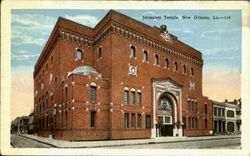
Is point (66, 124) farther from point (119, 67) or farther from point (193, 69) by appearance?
point (193, 69)

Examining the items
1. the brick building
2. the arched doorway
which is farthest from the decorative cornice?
the arched doorway

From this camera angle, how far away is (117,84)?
23172 mm

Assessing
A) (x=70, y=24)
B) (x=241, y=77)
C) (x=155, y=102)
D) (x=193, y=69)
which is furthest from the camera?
(x=193, y=69)

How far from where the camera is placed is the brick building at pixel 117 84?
2181 centimetres

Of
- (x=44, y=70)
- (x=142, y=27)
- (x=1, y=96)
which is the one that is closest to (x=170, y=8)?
(x=142, y=27)

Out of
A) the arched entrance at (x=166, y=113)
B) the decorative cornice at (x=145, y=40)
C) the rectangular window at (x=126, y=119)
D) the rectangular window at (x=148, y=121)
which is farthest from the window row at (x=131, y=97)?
the decorative cornice at (x=145, y=40)

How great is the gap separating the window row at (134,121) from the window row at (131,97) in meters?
1.23

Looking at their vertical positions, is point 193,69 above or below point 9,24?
below

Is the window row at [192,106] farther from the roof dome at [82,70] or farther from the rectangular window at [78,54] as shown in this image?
the rectangular window at [78,54]

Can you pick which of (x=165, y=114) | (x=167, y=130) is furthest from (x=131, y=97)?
(x=167, y=130)

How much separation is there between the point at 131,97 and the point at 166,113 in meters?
6.01

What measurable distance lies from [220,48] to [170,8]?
217 inches

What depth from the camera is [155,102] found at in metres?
26.3

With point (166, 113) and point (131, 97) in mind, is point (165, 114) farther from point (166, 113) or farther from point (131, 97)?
point (131, 97)
